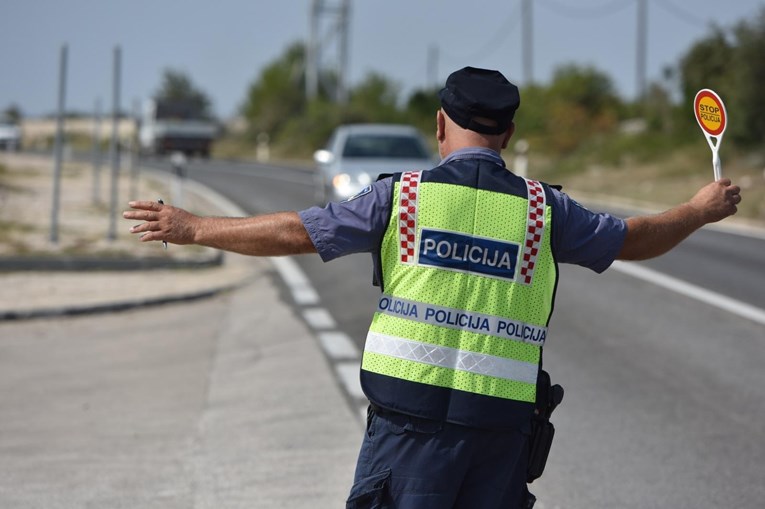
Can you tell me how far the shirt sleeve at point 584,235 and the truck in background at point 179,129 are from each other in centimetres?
5518

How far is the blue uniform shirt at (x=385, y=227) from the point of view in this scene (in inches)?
130

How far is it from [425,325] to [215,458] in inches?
136

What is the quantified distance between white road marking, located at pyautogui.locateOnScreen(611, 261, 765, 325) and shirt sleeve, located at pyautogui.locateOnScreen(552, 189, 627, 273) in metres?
8.21

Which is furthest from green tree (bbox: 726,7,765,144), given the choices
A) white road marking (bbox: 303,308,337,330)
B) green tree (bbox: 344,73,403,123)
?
green tree (bbox: 344,73,403,123)

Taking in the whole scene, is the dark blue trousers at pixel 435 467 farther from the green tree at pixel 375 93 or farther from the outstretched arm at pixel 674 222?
the green tree at pixel 375 93

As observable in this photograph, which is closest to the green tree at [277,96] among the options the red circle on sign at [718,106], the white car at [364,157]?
the white car at [364,157]

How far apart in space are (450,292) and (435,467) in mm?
444

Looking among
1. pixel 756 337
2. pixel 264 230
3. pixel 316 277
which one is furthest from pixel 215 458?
pixel 316 277

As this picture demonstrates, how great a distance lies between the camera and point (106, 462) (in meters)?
6.42

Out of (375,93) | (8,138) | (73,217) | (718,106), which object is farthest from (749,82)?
(375,93)

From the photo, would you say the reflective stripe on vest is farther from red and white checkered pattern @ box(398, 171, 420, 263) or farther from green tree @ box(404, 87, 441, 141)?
green tree @ box(404, 87, 441, 141)

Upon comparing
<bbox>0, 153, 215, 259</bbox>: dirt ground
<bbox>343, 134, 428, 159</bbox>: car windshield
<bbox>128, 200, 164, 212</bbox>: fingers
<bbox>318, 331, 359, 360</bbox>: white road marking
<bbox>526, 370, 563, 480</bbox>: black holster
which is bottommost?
<bbox>318, 331, 359, 360</bbox>: white road marking

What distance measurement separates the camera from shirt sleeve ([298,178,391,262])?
3.29 meters

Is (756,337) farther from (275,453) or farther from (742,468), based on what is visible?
(275,453)
